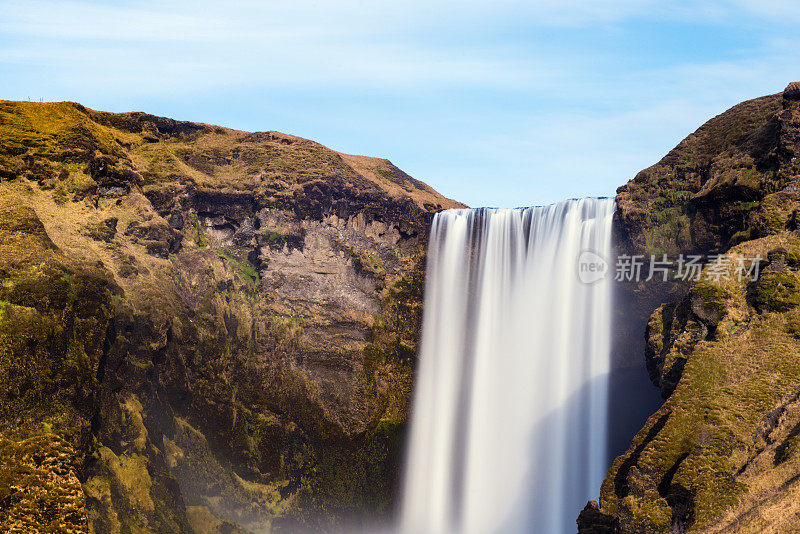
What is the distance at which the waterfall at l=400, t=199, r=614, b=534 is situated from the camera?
38.5 meters

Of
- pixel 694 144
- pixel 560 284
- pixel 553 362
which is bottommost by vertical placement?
pixel 553 362

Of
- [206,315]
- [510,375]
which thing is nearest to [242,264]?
[206,315]

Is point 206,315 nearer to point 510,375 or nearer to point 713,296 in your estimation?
point 510,375

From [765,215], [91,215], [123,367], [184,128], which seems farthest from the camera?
[184,128]

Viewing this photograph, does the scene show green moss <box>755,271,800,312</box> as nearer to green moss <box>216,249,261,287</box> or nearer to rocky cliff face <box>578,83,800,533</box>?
rocky cliff face <box>578,83,800,533</box>

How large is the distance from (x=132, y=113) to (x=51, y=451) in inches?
951

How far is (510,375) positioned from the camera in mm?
41812

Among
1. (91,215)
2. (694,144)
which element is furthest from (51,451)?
→ (694,144)

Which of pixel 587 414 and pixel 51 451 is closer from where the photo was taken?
pixel 51 451

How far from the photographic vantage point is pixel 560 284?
40.3 meters

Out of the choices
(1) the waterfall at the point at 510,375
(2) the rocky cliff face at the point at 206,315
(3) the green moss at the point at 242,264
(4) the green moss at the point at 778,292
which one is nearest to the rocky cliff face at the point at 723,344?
(4) the green moss at the point at 778,292

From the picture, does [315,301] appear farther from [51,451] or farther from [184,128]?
[51,451]

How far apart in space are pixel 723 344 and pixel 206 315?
25.9 m

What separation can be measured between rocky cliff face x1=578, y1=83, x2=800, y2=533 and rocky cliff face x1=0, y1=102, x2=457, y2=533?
1574 centimetres
